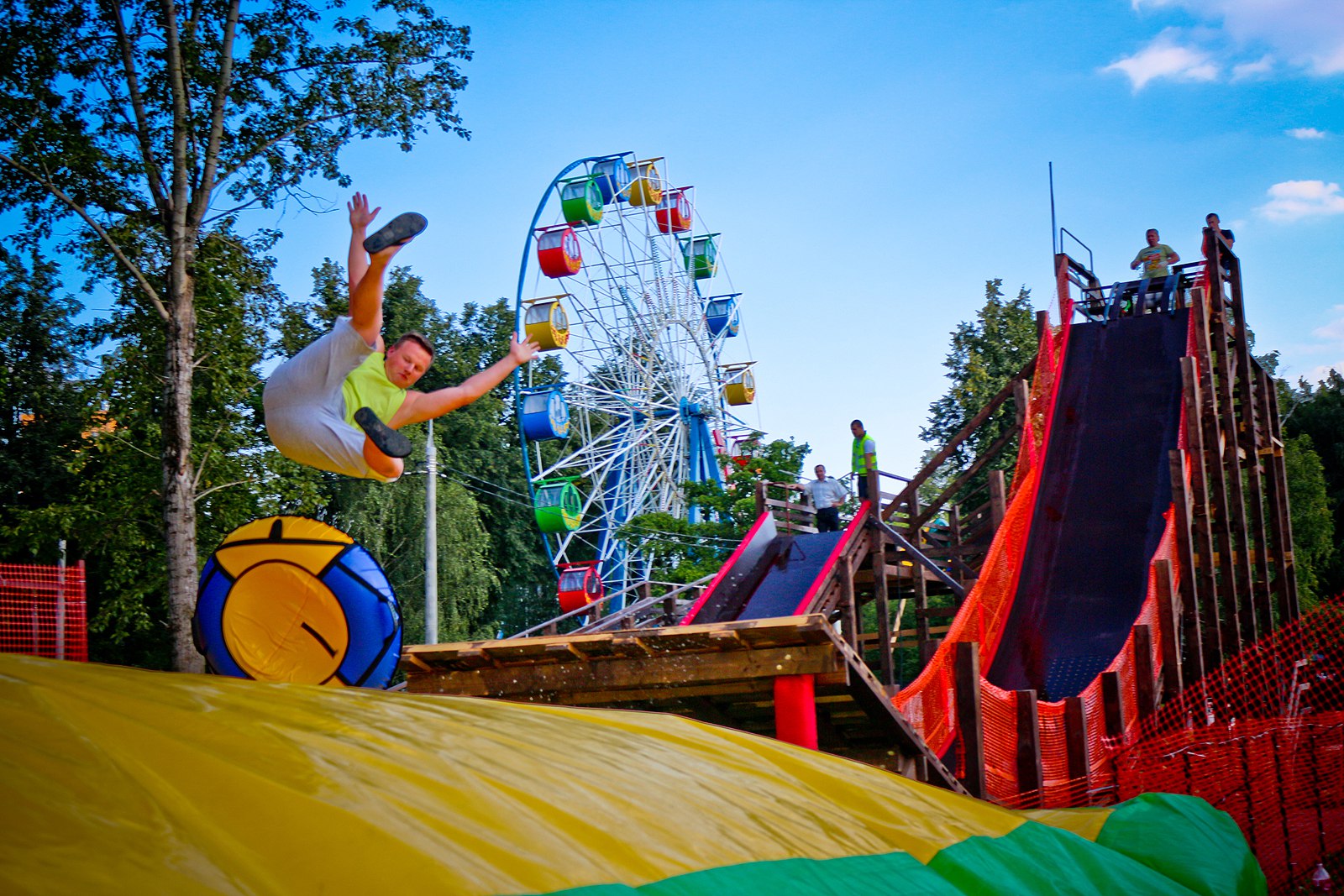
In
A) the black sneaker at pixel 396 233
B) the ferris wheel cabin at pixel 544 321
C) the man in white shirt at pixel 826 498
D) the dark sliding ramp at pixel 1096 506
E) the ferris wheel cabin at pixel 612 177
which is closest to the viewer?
the black sneaker at pixel 396 233

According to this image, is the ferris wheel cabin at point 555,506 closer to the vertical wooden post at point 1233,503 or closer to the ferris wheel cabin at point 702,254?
the ferris wheel cabin at point 702,254

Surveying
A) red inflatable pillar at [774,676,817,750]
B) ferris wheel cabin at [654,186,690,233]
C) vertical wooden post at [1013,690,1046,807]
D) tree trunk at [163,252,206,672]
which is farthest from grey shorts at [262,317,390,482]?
ferris wheel cabin at [654,186,690,233]

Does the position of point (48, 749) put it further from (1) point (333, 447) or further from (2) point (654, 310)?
(2) point (654, 310)

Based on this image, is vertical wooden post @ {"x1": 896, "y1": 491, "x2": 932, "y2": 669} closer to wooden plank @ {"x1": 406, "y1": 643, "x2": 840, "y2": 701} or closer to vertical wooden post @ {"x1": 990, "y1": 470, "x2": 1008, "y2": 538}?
vertical wooden post @ {"x1": 990, "y1": 470, "x2": 1008, "y2": 538}

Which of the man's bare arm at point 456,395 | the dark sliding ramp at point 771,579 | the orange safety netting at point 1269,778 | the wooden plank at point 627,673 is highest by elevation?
the man's bare arm at point 456,395

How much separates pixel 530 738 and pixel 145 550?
18.6 meters

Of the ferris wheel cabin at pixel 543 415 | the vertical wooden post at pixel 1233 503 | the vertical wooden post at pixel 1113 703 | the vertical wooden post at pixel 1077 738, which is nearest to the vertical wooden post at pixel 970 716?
the vertical wooden post at pixel 1077 738

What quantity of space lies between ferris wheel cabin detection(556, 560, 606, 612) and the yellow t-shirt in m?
18.5

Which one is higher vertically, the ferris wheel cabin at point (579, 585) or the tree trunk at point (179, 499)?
the tree trunk at point (179, 499)

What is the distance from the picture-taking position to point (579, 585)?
76.1 ft

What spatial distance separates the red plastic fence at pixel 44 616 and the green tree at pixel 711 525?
953 centimetres

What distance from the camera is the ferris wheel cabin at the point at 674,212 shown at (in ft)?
81.8

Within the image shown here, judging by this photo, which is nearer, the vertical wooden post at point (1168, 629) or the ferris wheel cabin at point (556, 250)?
the vertical wooden post at point (1168, 629)

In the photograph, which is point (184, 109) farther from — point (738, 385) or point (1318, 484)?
point (1318, 484)
